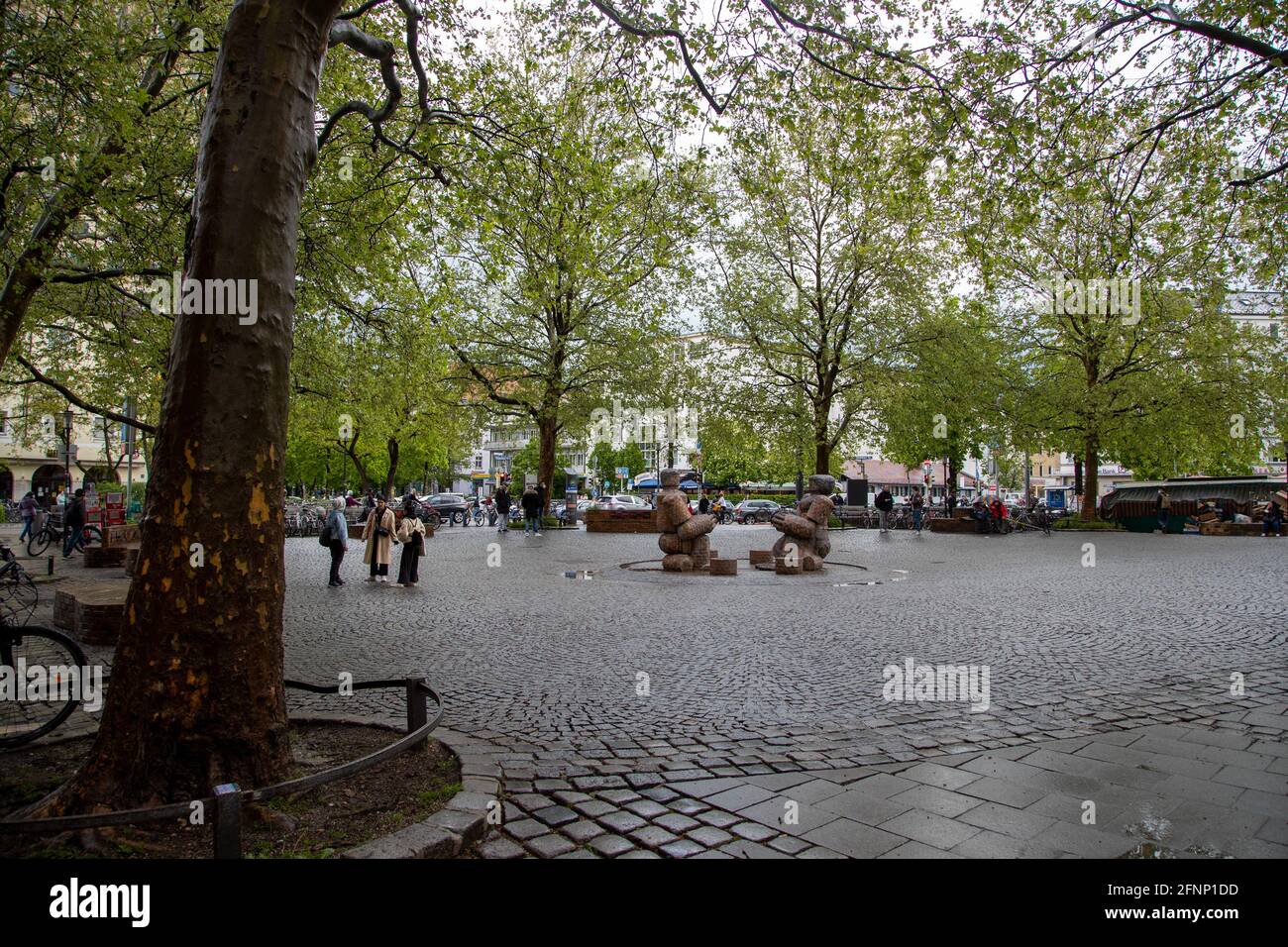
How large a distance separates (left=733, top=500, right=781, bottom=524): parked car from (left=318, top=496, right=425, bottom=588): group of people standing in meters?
35.9

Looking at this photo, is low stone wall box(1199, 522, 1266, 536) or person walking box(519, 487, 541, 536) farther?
low stone wall box(1199, 522, 1266, 536)

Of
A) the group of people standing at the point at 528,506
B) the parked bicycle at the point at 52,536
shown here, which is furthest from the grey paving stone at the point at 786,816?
the group of people standing at the point at 528,506

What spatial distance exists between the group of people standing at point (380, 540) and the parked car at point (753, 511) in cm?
3587

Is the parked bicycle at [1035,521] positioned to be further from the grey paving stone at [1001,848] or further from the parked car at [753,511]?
the grey paving stone at [1001,848]

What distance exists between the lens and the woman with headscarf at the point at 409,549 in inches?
539

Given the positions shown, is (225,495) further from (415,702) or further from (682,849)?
(682,849)

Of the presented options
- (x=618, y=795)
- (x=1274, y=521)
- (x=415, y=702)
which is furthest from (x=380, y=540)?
(x=1274, y=521)

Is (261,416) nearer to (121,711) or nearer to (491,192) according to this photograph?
(121,711)

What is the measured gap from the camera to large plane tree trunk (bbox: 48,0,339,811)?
137 inches

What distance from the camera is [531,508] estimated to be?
29672 millimetres

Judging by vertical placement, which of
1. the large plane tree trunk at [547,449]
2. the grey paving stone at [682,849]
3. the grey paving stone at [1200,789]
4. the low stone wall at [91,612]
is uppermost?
the large plane tree trunk at [547,449]

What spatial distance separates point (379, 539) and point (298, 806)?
11.5 meters

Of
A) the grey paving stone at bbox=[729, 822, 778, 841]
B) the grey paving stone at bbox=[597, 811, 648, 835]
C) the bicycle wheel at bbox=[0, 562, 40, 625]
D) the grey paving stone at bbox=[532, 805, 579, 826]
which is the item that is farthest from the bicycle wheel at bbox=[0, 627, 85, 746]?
the grey paving stone at bbox=[729, 822, 778, 841]

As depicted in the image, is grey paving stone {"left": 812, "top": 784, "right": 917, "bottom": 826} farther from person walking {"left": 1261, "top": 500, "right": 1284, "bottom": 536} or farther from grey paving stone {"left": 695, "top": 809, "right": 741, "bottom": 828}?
person walking {"left": 1261, "top": 500, "right": 1284, "bottom": 536}
